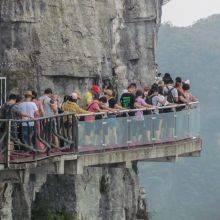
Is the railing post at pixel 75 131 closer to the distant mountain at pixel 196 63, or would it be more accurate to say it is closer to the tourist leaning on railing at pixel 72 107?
the tourist leaning on railing at pixel 72 107

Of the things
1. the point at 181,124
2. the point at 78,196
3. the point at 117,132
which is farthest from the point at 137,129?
the point at 78,196

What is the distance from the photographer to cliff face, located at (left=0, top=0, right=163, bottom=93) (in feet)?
119

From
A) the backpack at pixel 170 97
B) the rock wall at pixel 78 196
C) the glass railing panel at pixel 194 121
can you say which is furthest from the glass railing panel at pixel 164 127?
the rock wall at pixel 78 196

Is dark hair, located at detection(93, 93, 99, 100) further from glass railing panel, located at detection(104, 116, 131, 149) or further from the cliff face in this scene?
the cliff face

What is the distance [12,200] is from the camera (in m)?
31.9

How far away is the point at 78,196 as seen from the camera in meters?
37.5

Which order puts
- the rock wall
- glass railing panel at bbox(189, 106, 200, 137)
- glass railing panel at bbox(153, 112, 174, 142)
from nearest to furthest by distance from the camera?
the rock wall, glass railing panel at bbox(153, 112, 174, 142), glass railing panel at bbox(189, 106, 200, 137)

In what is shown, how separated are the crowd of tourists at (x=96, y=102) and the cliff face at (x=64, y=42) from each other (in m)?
1.52

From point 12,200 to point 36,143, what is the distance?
432 centimetres

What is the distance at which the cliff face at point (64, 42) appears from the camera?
36281mm

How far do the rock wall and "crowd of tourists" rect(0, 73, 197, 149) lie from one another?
2.07 m

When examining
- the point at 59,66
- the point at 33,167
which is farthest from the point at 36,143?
the point at 59,66

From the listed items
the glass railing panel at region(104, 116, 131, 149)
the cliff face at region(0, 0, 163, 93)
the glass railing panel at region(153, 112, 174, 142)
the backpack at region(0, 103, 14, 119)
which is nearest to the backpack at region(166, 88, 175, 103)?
the glass railing panel at region(153, 112, 174, 142)

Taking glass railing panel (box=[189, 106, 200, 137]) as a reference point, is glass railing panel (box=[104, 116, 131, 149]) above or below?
below
